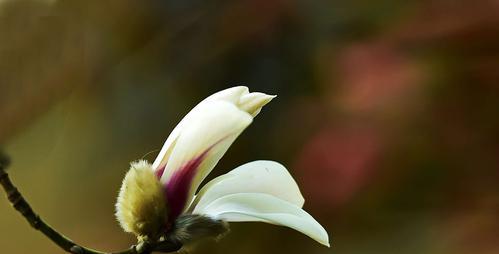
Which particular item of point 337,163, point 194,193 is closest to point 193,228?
point 194,193

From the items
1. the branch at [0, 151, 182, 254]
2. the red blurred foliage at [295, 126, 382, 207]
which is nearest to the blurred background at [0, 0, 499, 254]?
the red blurred foliage at [295, 126, 382, 207]

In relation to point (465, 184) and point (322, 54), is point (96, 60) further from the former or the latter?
point (465, 184)

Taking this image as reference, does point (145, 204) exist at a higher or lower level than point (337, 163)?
higher

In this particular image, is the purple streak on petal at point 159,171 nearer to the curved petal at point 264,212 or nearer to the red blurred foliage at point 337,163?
the curved petal at point 264,212

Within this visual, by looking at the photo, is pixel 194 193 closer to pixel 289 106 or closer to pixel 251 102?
pixel 251 102

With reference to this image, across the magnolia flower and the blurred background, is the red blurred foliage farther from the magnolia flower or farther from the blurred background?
the magnolia flower

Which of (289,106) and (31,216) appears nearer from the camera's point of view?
(31,216)

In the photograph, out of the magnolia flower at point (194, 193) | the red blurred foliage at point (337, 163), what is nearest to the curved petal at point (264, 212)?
the magnolia flower at point (194, 193)
